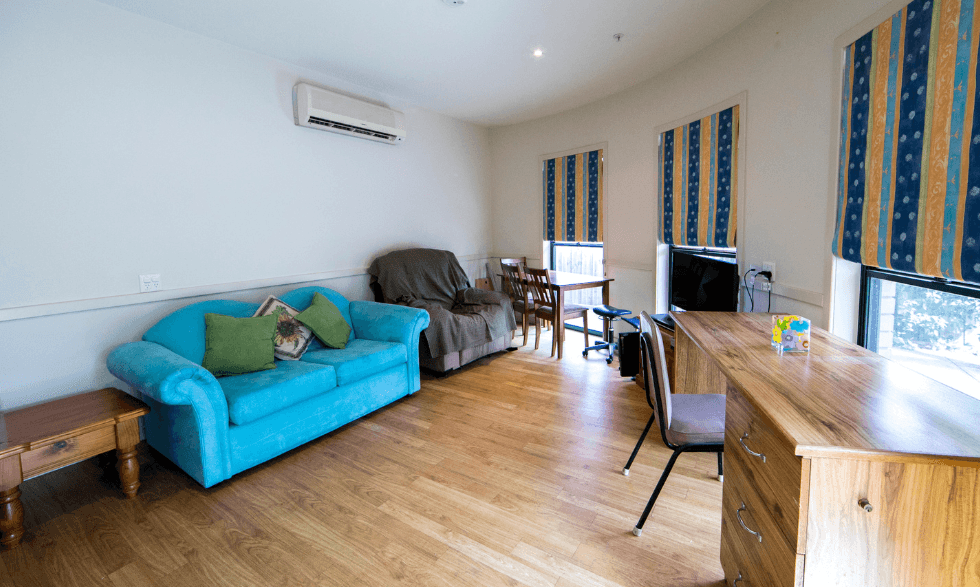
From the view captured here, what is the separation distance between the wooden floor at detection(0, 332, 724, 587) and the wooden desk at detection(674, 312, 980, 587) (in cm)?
62

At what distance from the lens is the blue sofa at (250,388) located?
7.34ft

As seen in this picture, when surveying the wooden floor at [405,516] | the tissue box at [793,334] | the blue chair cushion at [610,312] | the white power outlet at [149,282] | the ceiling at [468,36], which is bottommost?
the wooden floor at [405,516]

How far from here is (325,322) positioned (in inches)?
128

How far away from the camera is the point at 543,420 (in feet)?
9.93

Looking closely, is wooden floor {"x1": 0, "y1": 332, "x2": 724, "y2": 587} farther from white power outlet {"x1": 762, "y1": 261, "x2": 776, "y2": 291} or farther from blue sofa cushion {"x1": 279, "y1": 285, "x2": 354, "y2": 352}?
white power outlet {"x1": 762, "y1": 261, "x2": 776, "y2": 291}

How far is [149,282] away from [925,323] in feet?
14.3

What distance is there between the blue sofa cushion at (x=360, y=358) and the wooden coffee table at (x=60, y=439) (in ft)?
3.33

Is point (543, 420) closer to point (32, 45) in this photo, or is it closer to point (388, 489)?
point (388, 489)

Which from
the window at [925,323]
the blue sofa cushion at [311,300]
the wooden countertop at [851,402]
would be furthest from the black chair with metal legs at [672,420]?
the blue sofa cushion at [311,300]

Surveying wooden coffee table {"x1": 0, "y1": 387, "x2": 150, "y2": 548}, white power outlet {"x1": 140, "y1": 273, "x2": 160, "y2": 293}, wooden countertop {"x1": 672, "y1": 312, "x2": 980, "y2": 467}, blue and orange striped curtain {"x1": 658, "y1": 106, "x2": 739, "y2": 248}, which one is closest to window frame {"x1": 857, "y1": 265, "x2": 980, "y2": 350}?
wooden countertop {"x1": 672, "y1": 312, "x2": 980, "y2": 467}

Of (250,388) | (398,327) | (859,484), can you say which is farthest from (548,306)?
(859,484)

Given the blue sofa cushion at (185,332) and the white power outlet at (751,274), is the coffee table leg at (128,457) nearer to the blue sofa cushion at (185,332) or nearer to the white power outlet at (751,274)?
the blue sofa cushion at (185,332)

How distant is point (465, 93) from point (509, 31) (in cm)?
139

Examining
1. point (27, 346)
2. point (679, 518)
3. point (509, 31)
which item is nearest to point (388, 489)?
point (679, 518)
